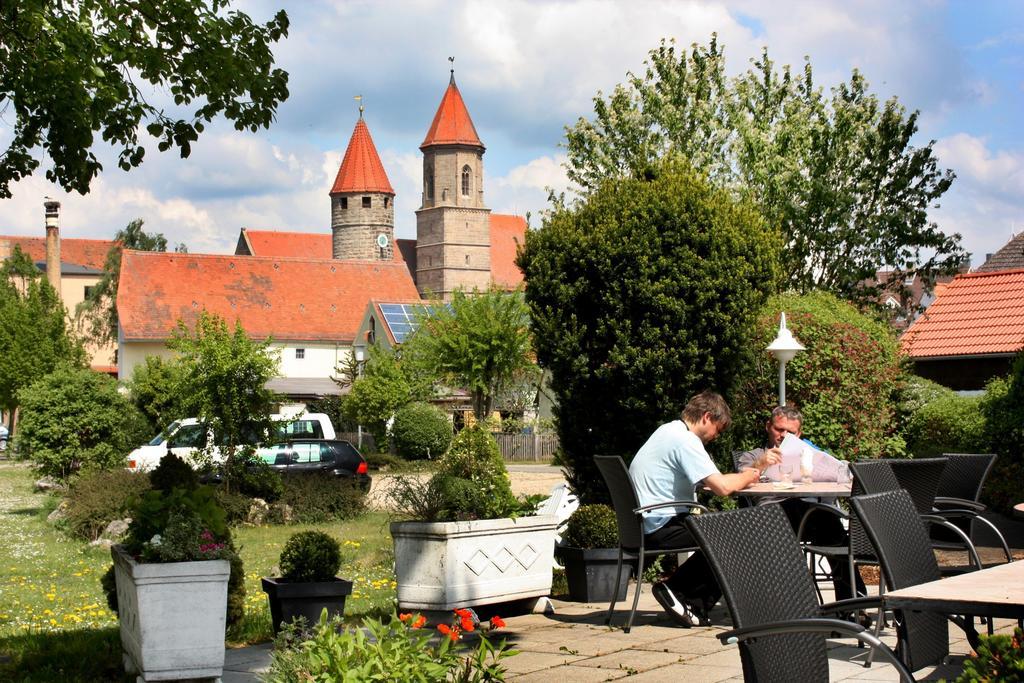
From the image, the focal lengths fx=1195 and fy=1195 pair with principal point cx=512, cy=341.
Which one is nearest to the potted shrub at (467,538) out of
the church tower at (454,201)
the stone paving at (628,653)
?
the stone paving at (628,653)

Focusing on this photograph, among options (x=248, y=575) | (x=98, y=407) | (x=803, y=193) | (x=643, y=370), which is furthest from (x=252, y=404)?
(x=803, y=193)

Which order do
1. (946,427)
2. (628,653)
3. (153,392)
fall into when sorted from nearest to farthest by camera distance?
(628,653), (946,427), (153,392)

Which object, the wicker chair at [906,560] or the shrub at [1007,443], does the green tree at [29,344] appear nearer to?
the shrub at [1007,443]

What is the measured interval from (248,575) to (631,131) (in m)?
23.5

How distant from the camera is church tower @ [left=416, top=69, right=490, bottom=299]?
10231 cm

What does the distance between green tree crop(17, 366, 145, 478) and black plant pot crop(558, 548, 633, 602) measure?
1832 cm

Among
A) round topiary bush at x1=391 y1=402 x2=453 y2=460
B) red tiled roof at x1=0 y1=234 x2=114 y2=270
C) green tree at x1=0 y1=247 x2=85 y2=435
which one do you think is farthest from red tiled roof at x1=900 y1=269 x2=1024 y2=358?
red tiled roof at x1=0 y1=234 x2=114 y2=270

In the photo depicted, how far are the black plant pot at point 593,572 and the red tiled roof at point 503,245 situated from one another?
9587 cm

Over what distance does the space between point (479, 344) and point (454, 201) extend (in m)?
58.1

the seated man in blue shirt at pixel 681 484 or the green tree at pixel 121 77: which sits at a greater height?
the green tree at pixel 121 77

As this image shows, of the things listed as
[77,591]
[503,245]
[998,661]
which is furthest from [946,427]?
[503,245]

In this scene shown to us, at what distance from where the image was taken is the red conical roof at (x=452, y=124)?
334 feet

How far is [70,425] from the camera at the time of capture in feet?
82.0

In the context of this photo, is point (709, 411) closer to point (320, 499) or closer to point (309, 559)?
point (309, 559)
